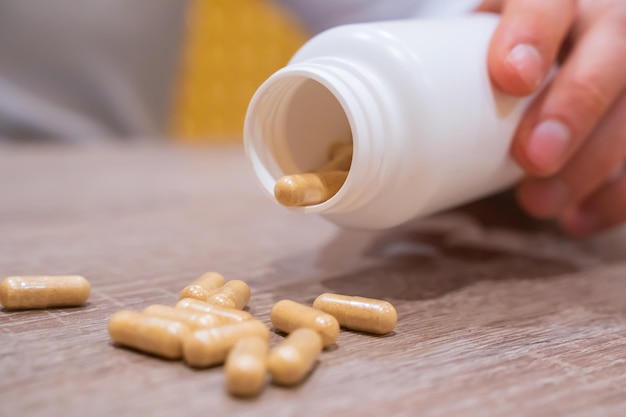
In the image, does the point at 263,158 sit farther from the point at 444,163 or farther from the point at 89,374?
the point at 89,374

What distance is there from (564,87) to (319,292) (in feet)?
1.79

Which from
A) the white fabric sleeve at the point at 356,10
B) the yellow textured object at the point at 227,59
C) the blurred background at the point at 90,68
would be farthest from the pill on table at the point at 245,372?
the yellow textured object at the point at 227,59

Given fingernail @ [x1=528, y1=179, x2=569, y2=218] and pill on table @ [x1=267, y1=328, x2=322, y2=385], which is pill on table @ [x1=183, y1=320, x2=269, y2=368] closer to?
pill on table @ [x1=267, y1=328, x2=322, y2=385]

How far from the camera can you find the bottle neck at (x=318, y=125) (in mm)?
876

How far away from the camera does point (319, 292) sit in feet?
3.46

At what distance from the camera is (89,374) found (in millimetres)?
711

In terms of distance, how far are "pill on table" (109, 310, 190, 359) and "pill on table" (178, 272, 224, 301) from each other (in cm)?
14

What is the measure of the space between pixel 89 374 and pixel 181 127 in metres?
3.59

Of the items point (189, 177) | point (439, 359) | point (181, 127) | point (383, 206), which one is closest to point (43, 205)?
point (189, 177)

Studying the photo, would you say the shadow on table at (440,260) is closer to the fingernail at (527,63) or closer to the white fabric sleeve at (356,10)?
the fingernail at (527,63)

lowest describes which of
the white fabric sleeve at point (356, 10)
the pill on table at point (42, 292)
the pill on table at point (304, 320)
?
the pill on table at point (304, 320)

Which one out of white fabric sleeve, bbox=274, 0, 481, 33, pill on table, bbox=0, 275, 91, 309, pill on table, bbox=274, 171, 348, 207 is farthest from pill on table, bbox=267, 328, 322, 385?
white fabric sleeve, bbox=274, 0, 481, 33

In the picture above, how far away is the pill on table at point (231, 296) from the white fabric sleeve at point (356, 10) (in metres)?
0.77

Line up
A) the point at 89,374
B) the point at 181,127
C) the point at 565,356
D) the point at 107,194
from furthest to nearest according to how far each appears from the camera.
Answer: the point at 181,127 → the point at 107,194 → the point at 565,356 → the point at 89,374
